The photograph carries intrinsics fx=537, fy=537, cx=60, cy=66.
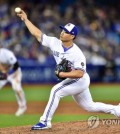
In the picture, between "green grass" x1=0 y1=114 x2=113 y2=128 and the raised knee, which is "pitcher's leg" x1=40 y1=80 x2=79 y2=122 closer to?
the raised knee

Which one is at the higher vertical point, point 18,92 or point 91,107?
point 18,92

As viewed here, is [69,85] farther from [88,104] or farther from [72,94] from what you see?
[88,104]

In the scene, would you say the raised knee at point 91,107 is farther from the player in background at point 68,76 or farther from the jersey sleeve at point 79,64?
the jersey sleeve at point 79,64

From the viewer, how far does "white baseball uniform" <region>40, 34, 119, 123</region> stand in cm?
→ 898

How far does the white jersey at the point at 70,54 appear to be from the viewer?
353 inches

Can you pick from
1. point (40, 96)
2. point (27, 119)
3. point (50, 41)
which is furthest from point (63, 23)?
point (50, 41)

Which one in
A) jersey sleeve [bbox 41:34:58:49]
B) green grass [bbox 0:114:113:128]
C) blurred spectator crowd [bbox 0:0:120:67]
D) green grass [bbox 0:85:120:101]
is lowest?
green grass [bbox 0:114:113:128]

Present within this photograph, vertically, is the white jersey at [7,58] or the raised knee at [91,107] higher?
the white jersey at [7,58]

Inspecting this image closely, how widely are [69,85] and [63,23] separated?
14.5 metres

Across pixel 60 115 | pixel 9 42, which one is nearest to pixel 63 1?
pixel 9 42

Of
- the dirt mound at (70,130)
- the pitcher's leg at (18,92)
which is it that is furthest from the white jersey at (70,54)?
the pitcher's leg at (18,92)

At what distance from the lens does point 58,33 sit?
22609 millimetres

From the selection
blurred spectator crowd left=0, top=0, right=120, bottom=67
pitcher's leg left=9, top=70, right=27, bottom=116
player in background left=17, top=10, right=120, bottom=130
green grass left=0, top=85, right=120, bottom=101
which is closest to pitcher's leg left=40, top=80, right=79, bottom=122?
player in background left=17, top=10, right=120, bottom=130

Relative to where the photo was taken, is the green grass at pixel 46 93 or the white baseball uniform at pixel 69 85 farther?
the green grass at pixel 46 93
